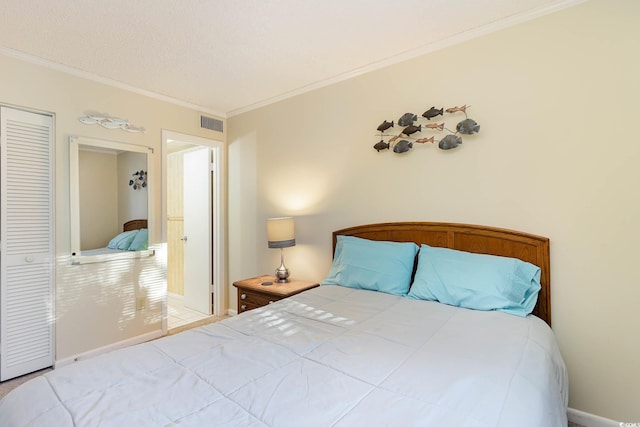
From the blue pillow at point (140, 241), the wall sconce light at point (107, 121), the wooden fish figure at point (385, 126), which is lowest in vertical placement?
the blue pillow at point (140, 241)

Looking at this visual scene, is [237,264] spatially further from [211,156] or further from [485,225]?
[485,225]

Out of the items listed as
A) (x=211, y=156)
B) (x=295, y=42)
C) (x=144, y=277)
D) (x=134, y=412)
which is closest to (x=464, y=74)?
(x=295, y=42)

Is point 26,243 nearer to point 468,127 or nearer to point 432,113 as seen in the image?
point 432,113

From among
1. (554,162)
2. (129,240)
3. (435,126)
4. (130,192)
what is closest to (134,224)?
(129,240)

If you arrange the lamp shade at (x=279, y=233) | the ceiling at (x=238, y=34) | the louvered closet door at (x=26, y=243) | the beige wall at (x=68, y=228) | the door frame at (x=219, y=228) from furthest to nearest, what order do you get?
the door frame at (x=219, y=228) → the lamp shade at (x=279, y=233) → the beige wall at (x=68, y=228) → the louvered closet door at (x=26, y=243) → the ceiling at (x=238, y=34)

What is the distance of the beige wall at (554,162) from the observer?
5.70ft

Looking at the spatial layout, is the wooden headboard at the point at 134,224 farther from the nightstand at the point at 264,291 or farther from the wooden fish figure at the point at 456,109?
the wooden fish figure at the point at 456,109

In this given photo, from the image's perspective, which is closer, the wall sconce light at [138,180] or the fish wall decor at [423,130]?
the fish wall decor at [423,130]

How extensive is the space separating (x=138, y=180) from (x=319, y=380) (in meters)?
2.92

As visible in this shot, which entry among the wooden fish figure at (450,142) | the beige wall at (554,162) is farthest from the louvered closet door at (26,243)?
the wooden fish figure at (450,142)

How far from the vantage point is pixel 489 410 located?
2.93ft

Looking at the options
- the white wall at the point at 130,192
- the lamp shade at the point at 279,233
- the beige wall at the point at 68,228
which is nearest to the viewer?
the beige wall at the point at 68,228

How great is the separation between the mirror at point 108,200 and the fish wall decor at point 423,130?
94.6 inches

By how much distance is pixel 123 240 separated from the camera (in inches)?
120
